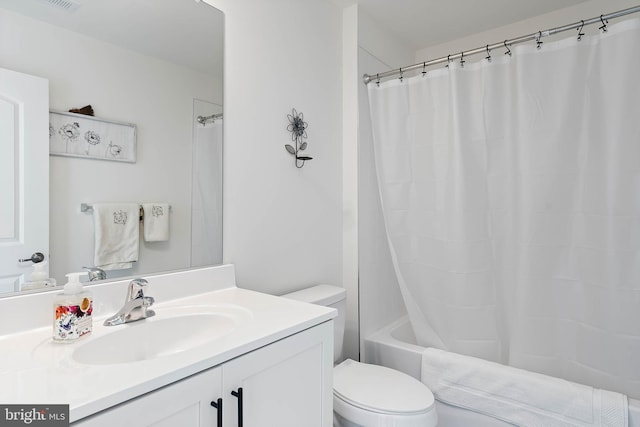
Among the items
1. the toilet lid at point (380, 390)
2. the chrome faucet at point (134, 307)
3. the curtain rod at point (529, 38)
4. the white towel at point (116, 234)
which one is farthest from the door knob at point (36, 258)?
the curtain rod at point (529, 38)

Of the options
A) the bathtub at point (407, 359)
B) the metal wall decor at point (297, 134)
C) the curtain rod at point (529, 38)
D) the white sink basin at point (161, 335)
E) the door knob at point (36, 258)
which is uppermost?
the curtain rod at point (529, 38)

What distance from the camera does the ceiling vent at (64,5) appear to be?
1.01 metres

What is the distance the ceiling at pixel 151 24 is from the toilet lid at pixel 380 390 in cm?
143

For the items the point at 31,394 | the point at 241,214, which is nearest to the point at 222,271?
the point at 241,214

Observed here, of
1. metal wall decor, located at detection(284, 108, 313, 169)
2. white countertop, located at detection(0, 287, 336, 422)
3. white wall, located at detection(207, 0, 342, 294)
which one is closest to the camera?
white countertop, located at detection(0, 287, 336, 422)

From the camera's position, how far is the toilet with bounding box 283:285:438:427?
1.33 meters

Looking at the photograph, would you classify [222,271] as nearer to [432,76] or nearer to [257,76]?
[257,76]

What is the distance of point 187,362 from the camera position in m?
0.74

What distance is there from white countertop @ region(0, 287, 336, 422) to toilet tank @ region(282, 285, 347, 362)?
1.85ft

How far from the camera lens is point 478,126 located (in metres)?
1.78

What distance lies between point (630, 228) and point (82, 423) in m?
1.89

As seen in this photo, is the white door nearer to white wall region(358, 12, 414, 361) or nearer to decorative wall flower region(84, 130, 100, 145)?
decorative wall flower region(84, 130, 100, 145)

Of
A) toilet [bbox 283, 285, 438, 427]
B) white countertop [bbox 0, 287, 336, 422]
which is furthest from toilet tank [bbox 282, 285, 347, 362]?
white countertop [bbox 0, 287, 336, 422]

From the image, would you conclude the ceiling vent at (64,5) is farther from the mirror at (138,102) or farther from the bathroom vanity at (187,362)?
the bathroom vanity at (187,362)
